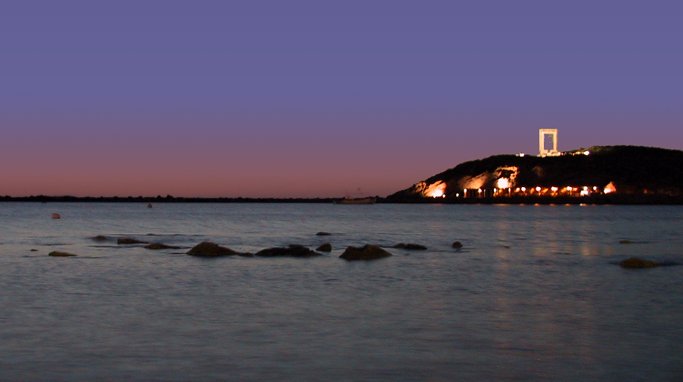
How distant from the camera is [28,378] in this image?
54.5 ft

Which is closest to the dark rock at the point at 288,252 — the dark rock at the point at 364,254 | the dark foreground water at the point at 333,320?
the dark foreground water at the point at 333,320

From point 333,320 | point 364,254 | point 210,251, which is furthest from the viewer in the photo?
point 210,251

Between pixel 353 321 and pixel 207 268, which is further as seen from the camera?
pixel 207 268

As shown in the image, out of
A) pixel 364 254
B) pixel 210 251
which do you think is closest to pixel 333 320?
pixel 364 254

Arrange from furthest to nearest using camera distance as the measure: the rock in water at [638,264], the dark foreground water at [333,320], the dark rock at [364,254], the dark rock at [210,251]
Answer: the dark rock at [210,251], the dark rock at [364,254], the rock in water at [638,264], the dark foreground water at [333,320]

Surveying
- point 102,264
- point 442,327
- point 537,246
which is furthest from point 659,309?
point 537,246

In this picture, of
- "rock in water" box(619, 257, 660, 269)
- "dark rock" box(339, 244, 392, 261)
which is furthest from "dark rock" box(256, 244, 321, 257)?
"rock in water" box(619, 257, 660, 269)

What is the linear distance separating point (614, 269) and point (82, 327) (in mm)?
29338

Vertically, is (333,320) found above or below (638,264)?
below

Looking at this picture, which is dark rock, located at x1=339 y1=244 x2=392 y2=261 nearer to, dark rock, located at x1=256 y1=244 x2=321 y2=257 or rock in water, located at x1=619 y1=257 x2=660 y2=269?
dark rock, located at x1=256 y1=244 x2=321 y2=257

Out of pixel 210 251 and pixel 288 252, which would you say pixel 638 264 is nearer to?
pixel 288 252

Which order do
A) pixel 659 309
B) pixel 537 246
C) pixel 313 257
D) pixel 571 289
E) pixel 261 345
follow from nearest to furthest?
pixel 261 345 → pixel 659 309 → pixel 571 289 → pixel 313 257 → pixel 537 246

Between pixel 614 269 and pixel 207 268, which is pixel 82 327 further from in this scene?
pixel 614 269

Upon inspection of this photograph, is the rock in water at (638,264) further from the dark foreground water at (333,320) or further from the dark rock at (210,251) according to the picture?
the dark rock at (210,251)
